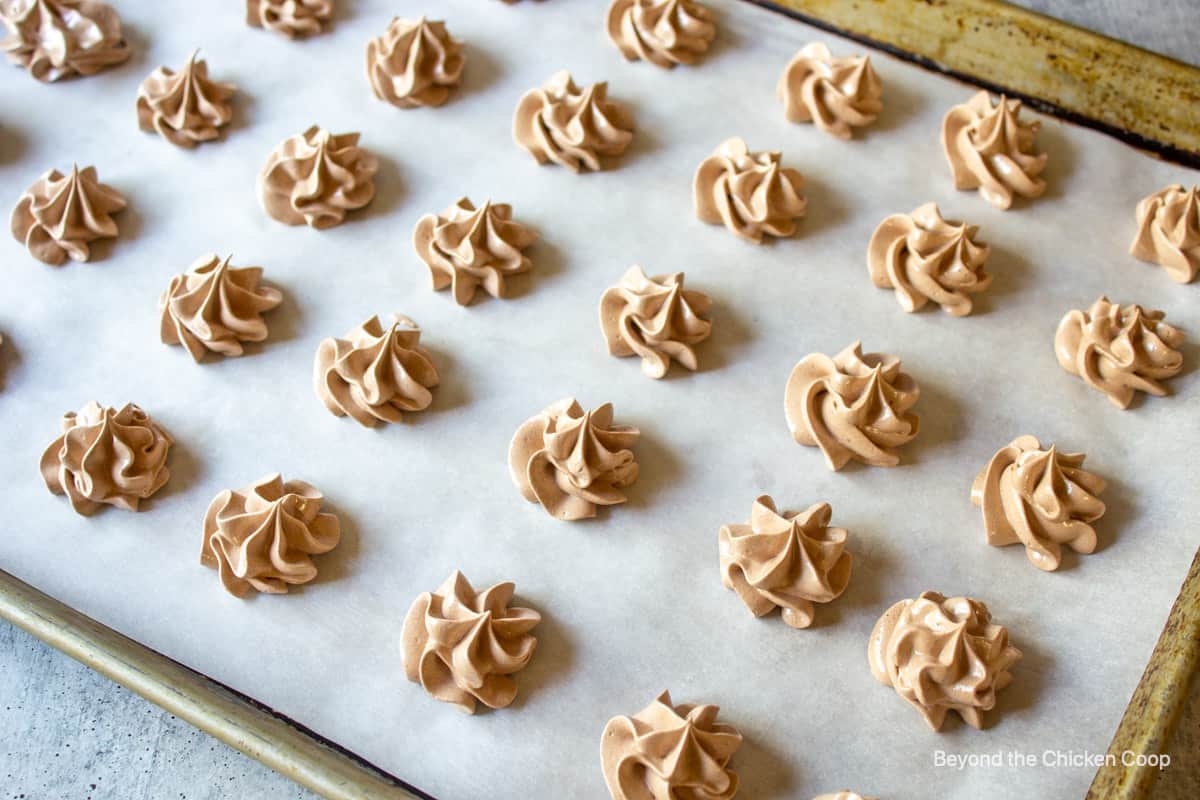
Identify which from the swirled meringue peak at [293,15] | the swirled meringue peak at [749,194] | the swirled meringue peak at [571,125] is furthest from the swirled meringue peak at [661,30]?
the swirled meringue peak at [293,15]

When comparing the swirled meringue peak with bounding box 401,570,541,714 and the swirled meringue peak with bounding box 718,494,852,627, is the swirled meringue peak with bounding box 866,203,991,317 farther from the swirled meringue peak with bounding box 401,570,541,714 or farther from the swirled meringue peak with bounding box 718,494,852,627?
the swirled meringue peak with bounding box 401,570,541,714

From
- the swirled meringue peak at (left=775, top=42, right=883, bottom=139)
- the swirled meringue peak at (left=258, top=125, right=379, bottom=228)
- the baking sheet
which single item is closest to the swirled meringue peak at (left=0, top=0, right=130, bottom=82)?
the baking sheet

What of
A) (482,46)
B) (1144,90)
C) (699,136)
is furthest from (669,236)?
(1144,90)

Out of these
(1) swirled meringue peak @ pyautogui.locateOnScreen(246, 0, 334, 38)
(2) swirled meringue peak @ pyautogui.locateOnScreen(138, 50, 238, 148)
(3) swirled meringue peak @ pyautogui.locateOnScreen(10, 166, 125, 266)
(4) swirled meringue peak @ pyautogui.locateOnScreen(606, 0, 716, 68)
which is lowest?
(3) swirled meringue peak @ pyautogui.locateOnScreen(10, 166, 125, 266)

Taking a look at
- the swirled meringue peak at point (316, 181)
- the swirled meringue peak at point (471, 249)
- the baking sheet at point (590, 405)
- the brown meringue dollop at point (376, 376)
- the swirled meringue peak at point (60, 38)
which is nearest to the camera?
the baking sheet at point (590, 405)

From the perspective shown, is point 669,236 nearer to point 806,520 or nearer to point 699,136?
point 699,136

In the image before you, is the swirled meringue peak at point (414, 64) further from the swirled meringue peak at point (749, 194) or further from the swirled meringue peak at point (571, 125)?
the swirled meringue peak at point (749, 194)
